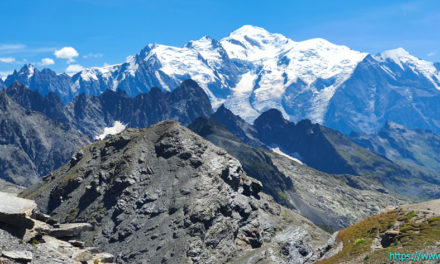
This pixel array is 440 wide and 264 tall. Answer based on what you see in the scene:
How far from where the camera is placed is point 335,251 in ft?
190

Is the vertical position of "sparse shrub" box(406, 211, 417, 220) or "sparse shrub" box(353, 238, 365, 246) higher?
"sparse shrub" box(406, 211, 417, 220)

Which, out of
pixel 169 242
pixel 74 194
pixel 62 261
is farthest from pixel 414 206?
pixel 74 194

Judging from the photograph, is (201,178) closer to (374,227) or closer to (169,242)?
(169,242)

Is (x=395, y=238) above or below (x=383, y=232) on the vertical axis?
below

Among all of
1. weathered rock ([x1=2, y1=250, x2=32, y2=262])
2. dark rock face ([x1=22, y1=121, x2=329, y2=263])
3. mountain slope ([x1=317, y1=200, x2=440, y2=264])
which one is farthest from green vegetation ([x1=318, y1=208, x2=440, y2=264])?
dark rock face ([x1=22, y1=121, x2=329, y2=263])

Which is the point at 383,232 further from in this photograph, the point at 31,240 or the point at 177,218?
the point at 177,218

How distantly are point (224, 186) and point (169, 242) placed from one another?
41.1 meters

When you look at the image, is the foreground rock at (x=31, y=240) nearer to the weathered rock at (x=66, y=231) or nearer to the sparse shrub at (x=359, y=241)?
the weathered rock at (x=66, y=231)

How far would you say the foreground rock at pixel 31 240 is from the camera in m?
45.0

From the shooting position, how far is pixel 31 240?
4941 centimetres

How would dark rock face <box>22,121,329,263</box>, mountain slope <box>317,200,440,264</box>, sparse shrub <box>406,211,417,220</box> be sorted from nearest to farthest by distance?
1. mountain slope <box>317,200,440,264</box>
2. sparse shrub <box>406,211,417,220</box>
3. dark rock face <box>22,121,329,263</box>

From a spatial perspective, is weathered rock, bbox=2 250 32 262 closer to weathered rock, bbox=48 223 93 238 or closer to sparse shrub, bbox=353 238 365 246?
weathered rock, bbox=48 223 93 238

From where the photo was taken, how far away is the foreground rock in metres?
45.0

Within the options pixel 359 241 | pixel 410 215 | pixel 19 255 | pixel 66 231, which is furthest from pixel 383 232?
pixel 19 255
